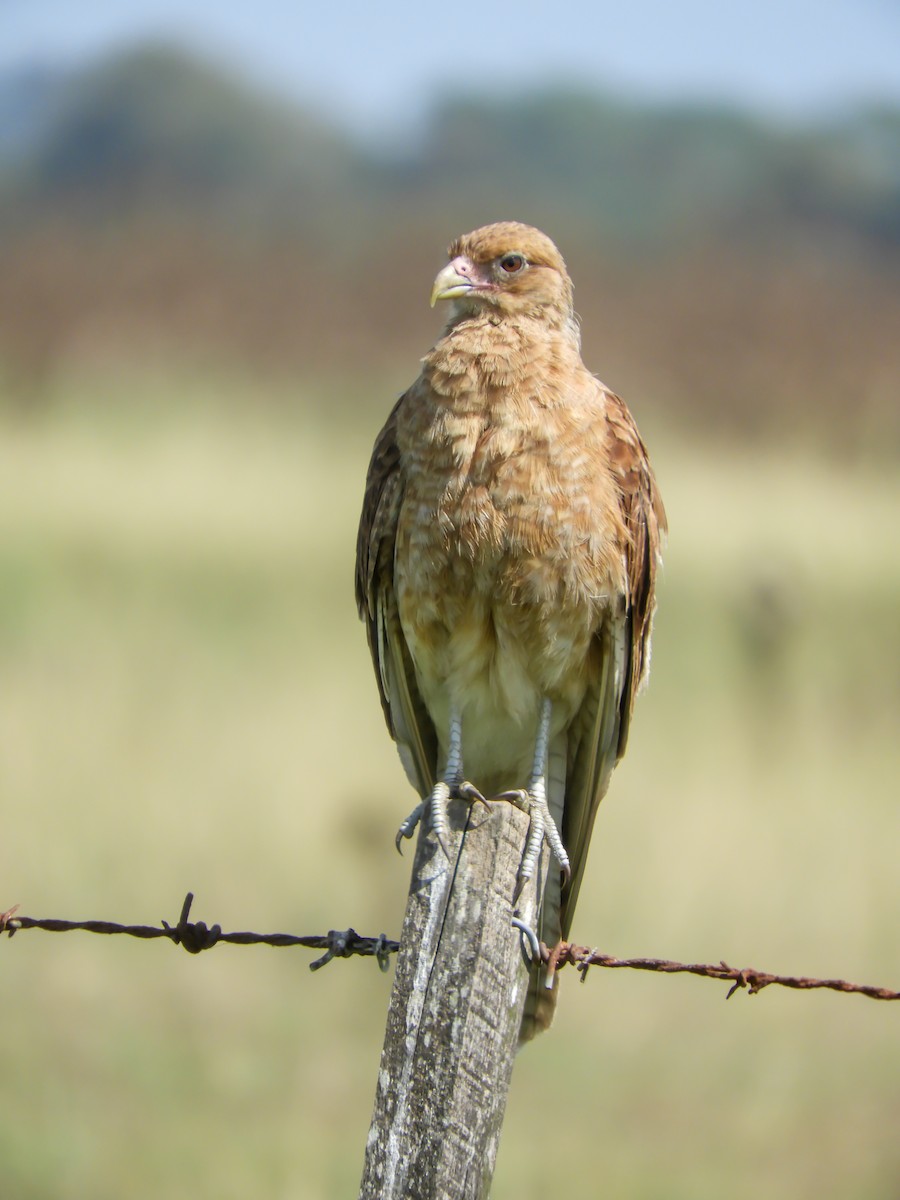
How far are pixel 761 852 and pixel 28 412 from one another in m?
7.28

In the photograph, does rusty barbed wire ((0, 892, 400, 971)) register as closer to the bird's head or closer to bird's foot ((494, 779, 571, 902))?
bird's foot ((494, 779, 571, 902))

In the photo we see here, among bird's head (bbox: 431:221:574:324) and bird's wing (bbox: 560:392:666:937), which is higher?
bird's head (bbox: 431:221:574:324)

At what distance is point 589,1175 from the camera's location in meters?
5.24

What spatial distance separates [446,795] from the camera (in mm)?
3205

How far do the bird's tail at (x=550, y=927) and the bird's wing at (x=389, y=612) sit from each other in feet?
1.20

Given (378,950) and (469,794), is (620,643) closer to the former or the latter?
(469,794)

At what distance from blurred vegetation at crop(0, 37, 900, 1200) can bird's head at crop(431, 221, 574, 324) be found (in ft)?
8.29

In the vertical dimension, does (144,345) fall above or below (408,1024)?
above

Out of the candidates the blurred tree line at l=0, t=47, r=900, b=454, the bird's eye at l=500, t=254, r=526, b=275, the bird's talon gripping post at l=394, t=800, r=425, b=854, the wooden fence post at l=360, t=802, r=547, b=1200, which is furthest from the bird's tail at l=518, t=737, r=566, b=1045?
the blurred tree line at l=0, t=47, r=900, b=454

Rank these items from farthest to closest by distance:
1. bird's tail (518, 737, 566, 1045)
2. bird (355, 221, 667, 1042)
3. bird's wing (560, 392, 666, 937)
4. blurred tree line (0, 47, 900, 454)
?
blurred tree line (0, 47, 900, 454)
bird's wing (560, 392, 666, 937)
bird (355, 221, 667, 1042)
bird's tail (518, 737, 566, 1045)

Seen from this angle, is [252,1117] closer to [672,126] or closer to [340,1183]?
[340,1183]

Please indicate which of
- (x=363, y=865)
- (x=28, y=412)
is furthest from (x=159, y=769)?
(x=28, y=412)

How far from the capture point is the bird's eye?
14.5 ft

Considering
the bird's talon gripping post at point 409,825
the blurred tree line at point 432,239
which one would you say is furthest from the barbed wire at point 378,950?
the blurred tree line at point 432,239
